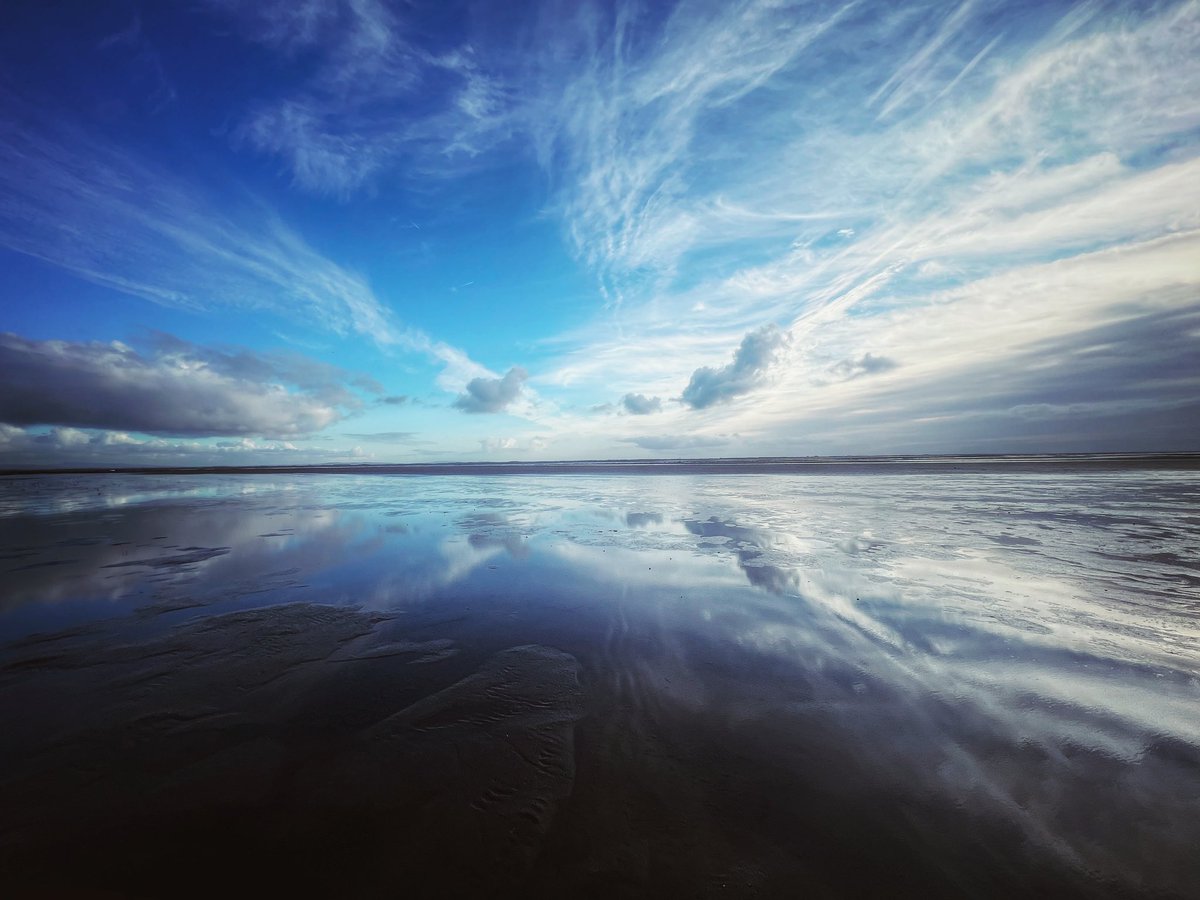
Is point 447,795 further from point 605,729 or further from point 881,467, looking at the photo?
point 881,467

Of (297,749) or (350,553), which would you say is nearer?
(297,749)

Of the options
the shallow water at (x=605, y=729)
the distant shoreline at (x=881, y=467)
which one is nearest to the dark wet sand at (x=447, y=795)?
the shallow water at (x=605, y=729)

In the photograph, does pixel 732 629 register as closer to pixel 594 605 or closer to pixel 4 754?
pixel 594 605

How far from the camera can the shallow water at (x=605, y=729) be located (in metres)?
2.76

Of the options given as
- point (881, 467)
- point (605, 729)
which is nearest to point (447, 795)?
point (605, 729)

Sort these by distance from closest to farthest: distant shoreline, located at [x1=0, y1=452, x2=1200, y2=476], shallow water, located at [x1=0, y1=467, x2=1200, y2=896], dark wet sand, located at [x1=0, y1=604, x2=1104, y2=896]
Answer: dark wet sand, located at [x1=0, y1=604, x2=1104, y2=896] < shallow water, located at [x1=0, y1=467, x2=1200, y2=896] < distant shoreline, located at [x1=0, y1=452, x2=1200, y2=476]

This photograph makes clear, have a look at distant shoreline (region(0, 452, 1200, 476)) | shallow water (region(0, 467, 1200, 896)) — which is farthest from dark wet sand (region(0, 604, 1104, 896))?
distant shoreline (region(0, 452, 1200, 476))

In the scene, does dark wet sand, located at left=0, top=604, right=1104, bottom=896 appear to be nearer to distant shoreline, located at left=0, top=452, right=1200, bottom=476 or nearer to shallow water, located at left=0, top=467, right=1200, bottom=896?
shallow water, located at left=0, top=467, right=1200, bottom=896

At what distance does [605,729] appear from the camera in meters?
4.13

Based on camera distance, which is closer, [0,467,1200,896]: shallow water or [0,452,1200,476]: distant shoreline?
[0,467,1200,896]: shallow water

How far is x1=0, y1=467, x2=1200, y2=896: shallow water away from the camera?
2762 millimetres

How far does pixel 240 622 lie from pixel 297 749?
3854mm

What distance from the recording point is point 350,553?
437 inches

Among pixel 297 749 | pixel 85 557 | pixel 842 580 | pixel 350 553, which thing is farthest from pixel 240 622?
pixel 842 580
